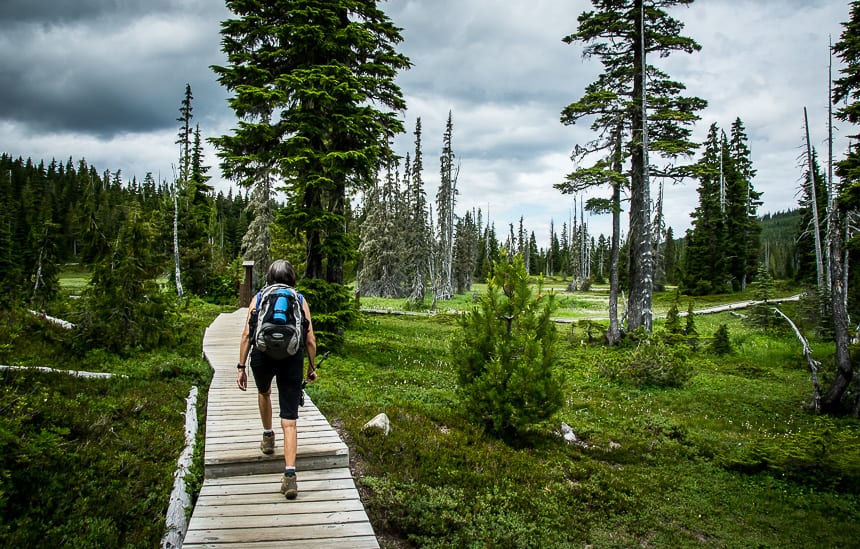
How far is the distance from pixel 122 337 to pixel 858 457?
14.6 m

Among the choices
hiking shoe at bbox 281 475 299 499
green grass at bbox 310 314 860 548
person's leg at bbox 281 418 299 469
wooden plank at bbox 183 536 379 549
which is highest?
person's leg at bbox 281 418 299 469

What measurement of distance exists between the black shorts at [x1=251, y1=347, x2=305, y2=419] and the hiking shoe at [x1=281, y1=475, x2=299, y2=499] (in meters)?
0.62

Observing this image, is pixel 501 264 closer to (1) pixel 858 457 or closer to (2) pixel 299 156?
(1) pixel 858 457

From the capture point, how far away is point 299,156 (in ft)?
43.0

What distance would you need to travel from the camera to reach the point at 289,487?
→ 15.4ft

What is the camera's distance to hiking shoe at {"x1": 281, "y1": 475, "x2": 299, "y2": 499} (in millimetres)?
4652

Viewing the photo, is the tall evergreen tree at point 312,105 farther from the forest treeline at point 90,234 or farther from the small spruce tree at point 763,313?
the small spruce tree at point 763,313

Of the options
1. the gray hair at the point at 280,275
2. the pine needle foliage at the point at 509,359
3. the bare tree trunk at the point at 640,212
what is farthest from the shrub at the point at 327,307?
the bare tree trunk at the point at 640,212

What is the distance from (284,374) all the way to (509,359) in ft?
14.0

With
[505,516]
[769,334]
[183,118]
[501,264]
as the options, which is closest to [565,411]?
[501,264]

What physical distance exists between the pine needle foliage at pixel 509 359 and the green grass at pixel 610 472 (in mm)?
499

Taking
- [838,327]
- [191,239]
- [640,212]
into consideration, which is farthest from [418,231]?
[838,327]

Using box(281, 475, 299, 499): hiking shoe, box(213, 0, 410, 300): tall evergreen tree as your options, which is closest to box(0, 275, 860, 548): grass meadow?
box(281, 475, 299, 499): hiking shoe

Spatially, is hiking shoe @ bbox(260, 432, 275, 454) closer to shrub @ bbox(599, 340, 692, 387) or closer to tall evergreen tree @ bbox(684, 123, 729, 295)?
shrub @ bbox(599, 340, 692, 387)
